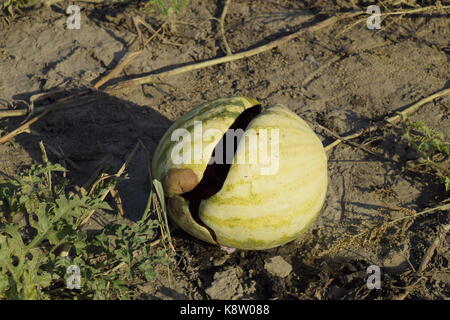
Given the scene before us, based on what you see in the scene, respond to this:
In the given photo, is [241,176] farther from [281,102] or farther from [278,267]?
[281,102]

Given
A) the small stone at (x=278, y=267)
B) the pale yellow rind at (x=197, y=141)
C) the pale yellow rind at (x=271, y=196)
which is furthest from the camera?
the small stone at (x=278, y=267)

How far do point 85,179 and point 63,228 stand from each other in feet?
2.41

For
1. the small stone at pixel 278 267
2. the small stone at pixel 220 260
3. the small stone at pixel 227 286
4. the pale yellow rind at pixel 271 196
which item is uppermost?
the pale yellow rind at pixel 271 196

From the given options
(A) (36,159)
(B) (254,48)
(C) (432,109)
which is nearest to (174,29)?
(B) (254,48)

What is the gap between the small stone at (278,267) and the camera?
12.7ft

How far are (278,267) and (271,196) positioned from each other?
2.03 feet

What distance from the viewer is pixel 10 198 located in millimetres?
3934

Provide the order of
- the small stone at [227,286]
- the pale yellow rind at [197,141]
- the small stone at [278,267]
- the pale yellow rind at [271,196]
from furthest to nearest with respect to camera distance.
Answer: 1. the small stone at [278,267]
2. the small stone at [227,286]
3. the pale yellow rind at [197,141]
4. the pale yellow rind at [271,196]

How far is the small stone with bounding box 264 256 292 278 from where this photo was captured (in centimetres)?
386

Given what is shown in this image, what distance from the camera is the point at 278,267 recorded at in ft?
12.8

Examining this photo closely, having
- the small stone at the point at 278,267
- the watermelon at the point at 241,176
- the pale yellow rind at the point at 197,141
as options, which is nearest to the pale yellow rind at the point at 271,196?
the watermelon at the point at 241,176

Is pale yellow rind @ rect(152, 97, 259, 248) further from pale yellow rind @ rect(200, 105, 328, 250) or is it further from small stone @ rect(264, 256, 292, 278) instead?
small stone @ rect(264, 256, 292, 278)

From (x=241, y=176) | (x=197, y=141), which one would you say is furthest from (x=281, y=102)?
(x=241, y=176)

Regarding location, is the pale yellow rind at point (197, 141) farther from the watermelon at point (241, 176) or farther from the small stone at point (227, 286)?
the small stone at point (227, 286)
